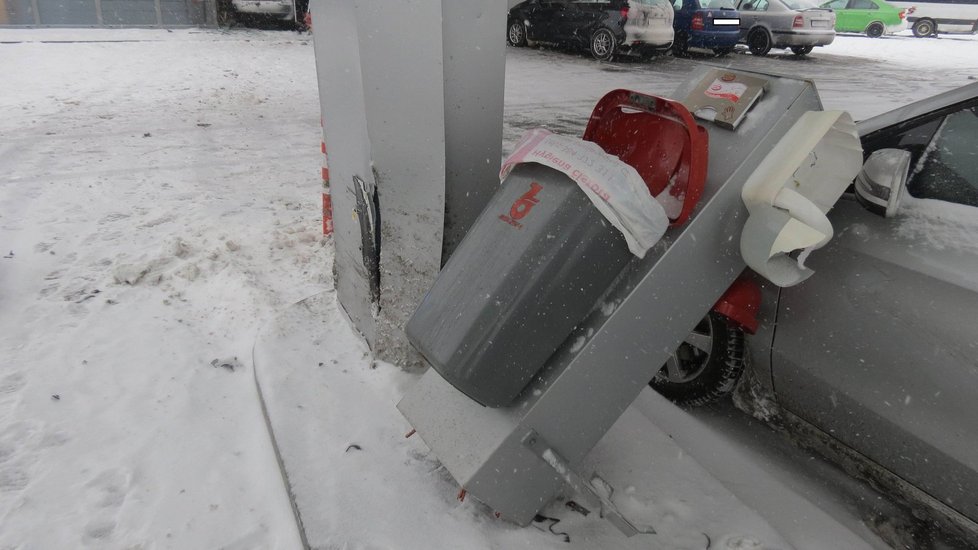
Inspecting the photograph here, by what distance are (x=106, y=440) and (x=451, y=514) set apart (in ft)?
4.54

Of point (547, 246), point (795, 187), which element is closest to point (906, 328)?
point (795, 187)

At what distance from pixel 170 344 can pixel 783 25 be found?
16.4 m

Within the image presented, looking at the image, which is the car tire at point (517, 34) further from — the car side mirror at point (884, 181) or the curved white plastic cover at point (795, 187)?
the curved white plastic cover at point (795, 187)

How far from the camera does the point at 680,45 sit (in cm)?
1512

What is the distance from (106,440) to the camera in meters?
2.44

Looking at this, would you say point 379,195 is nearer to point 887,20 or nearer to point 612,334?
point 612,334

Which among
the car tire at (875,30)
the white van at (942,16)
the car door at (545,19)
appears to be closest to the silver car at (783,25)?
the car door at (545,19)

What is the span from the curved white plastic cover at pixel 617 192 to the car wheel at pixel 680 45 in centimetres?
1428

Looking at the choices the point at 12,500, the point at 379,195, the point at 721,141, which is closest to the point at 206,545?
the point at 12,500

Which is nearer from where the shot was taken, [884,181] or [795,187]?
[795,187]

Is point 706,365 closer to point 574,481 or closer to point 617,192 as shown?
point 574,481

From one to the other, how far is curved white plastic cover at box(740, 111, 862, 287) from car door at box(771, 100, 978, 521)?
40cm

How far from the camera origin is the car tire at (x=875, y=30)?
2166 centimetres

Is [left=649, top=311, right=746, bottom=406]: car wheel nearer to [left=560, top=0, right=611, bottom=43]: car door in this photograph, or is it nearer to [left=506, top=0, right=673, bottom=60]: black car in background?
[left=506, top=0, right=673, bottom=60]: black car in background
